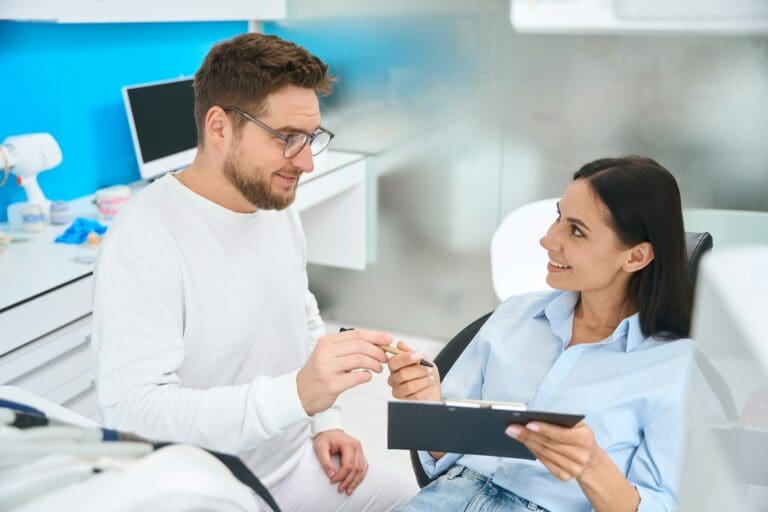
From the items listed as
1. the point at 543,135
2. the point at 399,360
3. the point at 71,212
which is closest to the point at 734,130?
the point at 543,135

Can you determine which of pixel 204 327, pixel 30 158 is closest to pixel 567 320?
pixel 204 327

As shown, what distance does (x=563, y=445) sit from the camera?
105cm

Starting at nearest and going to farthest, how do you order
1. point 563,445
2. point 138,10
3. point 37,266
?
point 563,445 < point 37,266 < point 138,10

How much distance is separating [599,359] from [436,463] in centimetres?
39

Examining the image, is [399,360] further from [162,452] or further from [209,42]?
[209,42]

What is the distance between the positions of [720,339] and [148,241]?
1089 mm

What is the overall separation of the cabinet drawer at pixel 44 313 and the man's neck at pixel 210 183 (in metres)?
0.51

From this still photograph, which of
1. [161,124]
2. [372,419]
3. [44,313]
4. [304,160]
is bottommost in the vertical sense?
[372,419]

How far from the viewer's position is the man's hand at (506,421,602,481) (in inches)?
40.6

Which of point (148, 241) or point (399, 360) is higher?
point (148, 241)

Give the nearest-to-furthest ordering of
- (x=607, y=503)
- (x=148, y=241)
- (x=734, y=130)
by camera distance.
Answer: (x=607, y=503) < (x=148, y=241) < (x=734, y=130)

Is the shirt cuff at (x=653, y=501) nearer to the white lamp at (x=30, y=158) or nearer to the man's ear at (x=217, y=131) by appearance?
the man's ear at (x=217, y=131)

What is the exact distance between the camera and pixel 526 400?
4.47ft

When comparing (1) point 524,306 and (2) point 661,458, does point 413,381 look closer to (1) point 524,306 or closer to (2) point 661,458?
(1) point 524,306
